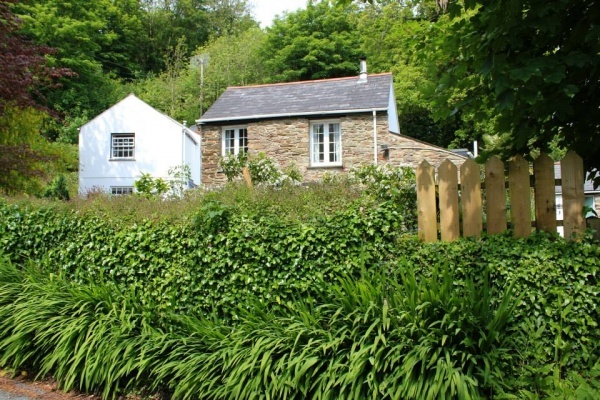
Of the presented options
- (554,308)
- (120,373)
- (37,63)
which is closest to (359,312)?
(554,308)

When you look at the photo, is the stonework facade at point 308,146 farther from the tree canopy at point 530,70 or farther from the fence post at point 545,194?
the fence post at point 545,194

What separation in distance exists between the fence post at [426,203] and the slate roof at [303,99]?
1495 centimetres

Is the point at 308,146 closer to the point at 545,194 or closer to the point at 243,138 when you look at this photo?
the point at 243,138

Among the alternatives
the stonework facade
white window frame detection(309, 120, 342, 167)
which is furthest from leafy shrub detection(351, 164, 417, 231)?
white window frame detection(309, 120, 342, 167)

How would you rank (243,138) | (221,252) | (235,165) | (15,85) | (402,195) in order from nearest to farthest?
(221,252) → (402,195) → (15,85) → (235,165) → (243,138)

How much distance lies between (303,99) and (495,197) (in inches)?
683

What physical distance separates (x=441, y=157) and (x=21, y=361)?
656 inches

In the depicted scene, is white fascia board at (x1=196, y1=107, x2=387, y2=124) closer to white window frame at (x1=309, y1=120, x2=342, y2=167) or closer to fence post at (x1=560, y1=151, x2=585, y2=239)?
white window frame at (x1=309, y1=120, x2=342, y2=167)

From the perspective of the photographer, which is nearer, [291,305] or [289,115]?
[291,305]

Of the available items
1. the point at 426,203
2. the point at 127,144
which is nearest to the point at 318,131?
the point at 127,144

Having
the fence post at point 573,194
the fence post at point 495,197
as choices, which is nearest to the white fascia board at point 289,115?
the fence post at point 495,197

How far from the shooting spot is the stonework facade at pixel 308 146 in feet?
64.2

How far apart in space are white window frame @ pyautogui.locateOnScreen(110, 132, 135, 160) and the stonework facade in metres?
7.24

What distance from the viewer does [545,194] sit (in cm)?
470
